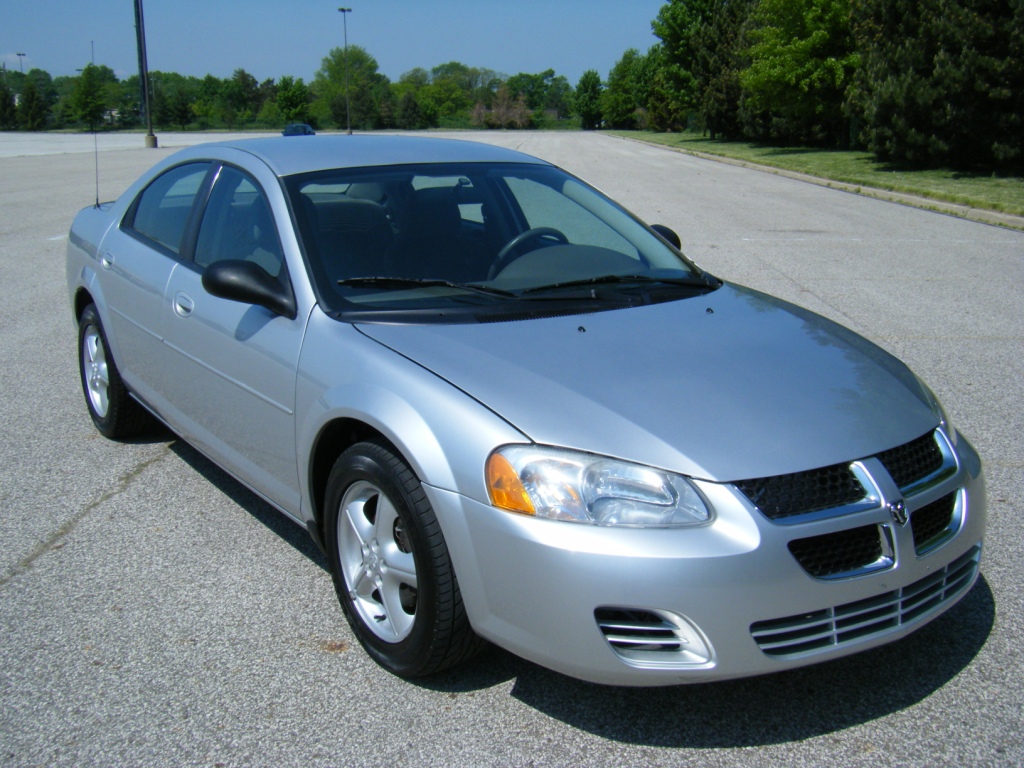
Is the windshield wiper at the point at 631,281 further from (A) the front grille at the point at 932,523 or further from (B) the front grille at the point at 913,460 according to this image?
(A) the front grille at the point at 932,523

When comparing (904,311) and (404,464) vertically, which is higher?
(404,464)

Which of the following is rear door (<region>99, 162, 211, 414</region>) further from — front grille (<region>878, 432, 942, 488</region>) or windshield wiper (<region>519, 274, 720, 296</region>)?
front grille (<region>878, 432, 942, 488</region>)

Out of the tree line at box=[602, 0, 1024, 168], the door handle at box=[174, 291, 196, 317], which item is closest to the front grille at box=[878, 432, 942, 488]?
the door handle at box=[174, 291, 196, 317]

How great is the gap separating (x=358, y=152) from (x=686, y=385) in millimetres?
1885

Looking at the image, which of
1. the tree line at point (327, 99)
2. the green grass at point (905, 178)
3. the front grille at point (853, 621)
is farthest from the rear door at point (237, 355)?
the tree line at point (327, 99)

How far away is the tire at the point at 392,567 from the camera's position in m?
2.60

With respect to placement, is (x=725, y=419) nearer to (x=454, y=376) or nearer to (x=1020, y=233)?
(x=454, y=376)

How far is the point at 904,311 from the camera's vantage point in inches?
319

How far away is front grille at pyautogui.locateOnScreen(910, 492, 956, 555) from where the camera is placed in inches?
101

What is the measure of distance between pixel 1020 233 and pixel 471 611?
13321 millimetres

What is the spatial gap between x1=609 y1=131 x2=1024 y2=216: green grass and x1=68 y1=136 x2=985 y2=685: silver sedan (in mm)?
13757

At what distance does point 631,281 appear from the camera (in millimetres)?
3645

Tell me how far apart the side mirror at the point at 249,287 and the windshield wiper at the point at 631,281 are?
80 cm

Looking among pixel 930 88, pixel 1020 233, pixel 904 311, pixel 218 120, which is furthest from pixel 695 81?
pixel 218 120
